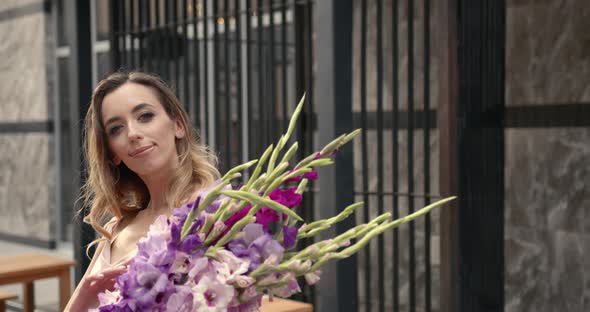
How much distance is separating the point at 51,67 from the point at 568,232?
690 cm

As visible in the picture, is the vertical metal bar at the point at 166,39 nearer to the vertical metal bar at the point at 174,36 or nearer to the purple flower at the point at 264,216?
the vertical metal bar at the point at 174,36

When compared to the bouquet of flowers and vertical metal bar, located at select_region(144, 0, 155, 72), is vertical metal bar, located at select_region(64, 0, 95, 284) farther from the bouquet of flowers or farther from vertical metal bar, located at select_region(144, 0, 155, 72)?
the bouquet of flowers

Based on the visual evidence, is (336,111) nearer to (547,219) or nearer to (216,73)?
(216,73)

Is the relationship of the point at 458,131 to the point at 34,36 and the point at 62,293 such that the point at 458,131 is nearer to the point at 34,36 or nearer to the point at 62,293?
the point at 62,293

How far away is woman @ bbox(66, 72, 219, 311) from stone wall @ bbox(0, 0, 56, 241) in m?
7.78

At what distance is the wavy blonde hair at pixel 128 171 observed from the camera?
5.10 ft

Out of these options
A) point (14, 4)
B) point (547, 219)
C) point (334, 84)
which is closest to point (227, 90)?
point (334, 84)

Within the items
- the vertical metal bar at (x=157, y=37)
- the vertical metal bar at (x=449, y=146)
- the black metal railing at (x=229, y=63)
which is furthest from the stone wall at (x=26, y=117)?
the vertical metal bar at (x=449, y=146)

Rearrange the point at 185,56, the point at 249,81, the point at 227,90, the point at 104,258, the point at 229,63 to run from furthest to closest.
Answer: the point at 185,56 < the point at 227,90 < the point at 229,63 < the point at 249,81 < the point at 104,258

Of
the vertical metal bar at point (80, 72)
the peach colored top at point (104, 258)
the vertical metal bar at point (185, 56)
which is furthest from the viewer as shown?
the vertical metal bar at point (80, 72)

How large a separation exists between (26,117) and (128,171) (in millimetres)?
8241

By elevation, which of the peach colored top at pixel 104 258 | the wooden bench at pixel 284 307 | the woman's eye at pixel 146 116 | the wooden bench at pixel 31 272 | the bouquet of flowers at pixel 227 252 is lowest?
the wooden bench at pixel 31 272

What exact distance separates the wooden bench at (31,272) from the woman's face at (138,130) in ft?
10.4

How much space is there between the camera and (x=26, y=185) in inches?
368
